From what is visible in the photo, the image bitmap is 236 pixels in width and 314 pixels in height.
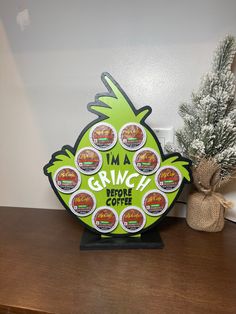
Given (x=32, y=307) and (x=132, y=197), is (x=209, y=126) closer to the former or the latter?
(x=132, y=197)

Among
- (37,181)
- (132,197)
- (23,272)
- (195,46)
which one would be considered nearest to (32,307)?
(23,272)

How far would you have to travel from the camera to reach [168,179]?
2.02ft

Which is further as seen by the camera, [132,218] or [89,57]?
[89,57]

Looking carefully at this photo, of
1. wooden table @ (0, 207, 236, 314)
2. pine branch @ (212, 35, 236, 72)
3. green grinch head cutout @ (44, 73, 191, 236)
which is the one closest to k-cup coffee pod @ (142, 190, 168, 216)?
green grinch head cutout @ (44, 73, 191, 236)

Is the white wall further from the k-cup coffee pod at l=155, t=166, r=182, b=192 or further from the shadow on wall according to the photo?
the k-cup coffee pod at l=155, t=166, r=182, b=192

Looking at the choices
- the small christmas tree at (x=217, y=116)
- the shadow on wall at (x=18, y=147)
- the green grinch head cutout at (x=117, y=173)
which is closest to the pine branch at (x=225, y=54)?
the small christmas tree at (x=217, y=116)

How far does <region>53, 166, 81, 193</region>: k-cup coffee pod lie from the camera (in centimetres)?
60

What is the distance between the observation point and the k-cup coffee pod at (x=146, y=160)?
0.60m

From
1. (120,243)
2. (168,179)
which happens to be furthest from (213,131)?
(120,243)

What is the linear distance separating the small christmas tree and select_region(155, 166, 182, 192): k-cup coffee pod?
0.07 metres

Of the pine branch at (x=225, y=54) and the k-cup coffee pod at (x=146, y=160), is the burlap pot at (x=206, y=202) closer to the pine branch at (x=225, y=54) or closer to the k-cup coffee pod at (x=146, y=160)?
the k-cup coffee pod at (x=146, y=160)

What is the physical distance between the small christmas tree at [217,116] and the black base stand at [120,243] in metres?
0.24

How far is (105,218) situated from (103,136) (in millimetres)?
215

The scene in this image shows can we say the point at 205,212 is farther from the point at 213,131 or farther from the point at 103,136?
the point at 103,136
